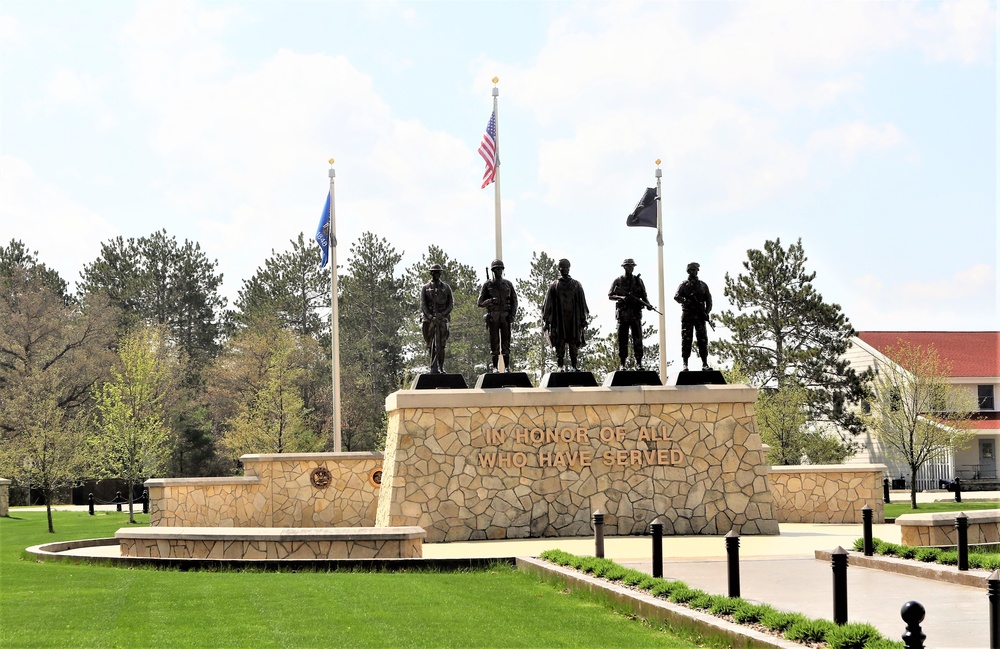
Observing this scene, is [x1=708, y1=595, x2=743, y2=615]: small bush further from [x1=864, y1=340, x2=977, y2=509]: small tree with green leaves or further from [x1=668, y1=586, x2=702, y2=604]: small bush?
[x1=864, y1=340, x2=977, y2=509]: small tree with green leaves

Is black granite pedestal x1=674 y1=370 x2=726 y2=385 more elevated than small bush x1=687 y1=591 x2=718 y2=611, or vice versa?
black granite pedestal x1=674 y1=370 x2=726 y2=385

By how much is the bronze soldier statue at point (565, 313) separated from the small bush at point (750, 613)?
12.3 meters

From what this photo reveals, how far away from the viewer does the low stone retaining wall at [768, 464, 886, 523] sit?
24844 millimetres

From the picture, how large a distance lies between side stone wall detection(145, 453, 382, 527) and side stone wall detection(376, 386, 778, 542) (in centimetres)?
344

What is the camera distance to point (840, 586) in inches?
364

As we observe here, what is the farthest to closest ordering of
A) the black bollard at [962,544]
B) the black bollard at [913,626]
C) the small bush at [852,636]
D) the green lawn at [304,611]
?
1. the black bollard at [962,544]
2. the green lawn at [304,611]
3. the small bush at [852,636]
4. the black bollard at [913,626]

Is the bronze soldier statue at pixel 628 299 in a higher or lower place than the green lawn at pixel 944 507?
higher

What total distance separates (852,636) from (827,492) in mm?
17437

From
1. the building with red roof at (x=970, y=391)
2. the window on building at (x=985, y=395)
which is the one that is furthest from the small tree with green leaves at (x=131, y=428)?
the window on building at (x=985, y=395)

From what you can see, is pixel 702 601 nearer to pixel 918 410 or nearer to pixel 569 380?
pixel 569 380

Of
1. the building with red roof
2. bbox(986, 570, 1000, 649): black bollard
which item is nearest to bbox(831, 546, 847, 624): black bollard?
bbox(986, 570, 1000, 649): black bollard

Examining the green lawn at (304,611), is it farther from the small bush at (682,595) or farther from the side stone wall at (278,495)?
the side stone wall at (278,495)

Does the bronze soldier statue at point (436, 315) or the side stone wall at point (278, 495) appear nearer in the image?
the bronze soldier statue at point (436, 315)

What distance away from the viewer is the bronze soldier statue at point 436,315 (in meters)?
22.5
